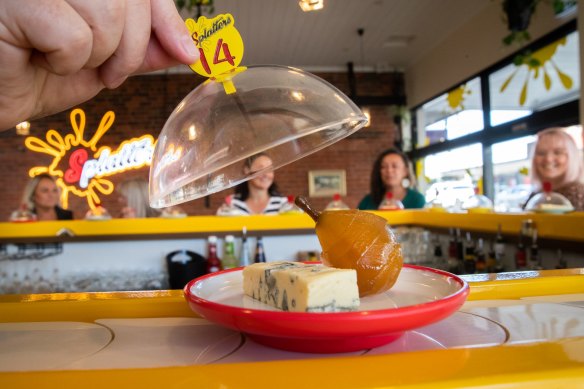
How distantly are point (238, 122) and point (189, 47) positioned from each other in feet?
0.45

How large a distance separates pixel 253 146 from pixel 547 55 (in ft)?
15.2

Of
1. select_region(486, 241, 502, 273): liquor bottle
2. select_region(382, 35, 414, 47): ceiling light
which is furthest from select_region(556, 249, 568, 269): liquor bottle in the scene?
select_region(382, 35, 414, 47): ceiling light

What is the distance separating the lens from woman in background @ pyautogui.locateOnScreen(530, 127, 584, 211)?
3.22 metres

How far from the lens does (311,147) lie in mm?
860

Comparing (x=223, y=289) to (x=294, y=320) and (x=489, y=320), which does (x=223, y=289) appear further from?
(x=489, y=320)

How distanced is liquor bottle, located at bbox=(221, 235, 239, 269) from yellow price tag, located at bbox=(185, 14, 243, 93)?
6.60ft

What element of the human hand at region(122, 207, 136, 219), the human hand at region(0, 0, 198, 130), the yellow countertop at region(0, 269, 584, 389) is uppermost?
the human hand at region(0, 0, 198, 130)

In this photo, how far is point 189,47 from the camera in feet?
2.32

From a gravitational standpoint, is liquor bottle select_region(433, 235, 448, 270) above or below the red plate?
below

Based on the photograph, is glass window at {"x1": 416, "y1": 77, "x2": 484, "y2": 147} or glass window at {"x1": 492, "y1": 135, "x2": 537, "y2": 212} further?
glass window at {"x1": 416, "y1": 77, "x2": 484, "y2": 147}

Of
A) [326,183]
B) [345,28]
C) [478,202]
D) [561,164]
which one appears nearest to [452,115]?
[345,28]

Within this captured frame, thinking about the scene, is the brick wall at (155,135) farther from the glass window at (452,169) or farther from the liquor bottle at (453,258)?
the liquor bottle at (453,258)

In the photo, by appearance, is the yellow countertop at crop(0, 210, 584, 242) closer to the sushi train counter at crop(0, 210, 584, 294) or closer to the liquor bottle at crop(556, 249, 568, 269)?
the sushi train counter at crop(0, 210, 584, 294)

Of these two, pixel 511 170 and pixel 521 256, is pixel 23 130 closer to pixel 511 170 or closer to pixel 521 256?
pixel 521 256
